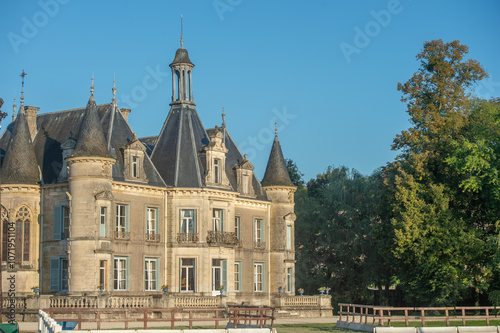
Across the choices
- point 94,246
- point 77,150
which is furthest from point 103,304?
point 77,150

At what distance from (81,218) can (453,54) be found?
27.1 meters

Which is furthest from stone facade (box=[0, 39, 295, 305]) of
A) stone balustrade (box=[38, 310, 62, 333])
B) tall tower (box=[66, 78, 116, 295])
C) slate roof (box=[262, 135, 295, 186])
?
stone balustrade (box=[38, 310, 62, 333])

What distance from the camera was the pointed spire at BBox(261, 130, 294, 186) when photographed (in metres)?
51.4

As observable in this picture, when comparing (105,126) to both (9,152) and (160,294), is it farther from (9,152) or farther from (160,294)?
(160,294)

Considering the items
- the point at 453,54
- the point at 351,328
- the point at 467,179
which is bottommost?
the point at 351,328

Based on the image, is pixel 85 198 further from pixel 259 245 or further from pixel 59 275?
pixel 259 245

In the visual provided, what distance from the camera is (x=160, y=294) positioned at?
4250 centimetres

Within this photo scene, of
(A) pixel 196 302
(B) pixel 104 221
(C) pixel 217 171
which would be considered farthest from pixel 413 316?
(B) pixel 104 221

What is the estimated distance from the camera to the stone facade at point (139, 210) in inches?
1566

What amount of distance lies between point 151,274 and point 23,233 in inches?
293

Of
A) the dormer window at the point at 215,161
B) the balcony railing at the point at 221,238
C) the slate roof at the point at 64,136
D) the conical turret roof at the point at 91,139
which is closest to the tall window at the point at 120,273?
the slate roof at the point at 64,136

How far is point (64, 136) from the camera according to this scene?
44406 mm

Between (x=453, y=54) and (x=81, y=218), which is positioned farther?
(x=453, y=54)

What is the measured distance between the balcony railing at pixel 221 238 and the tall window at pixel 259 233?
4.38 meters
